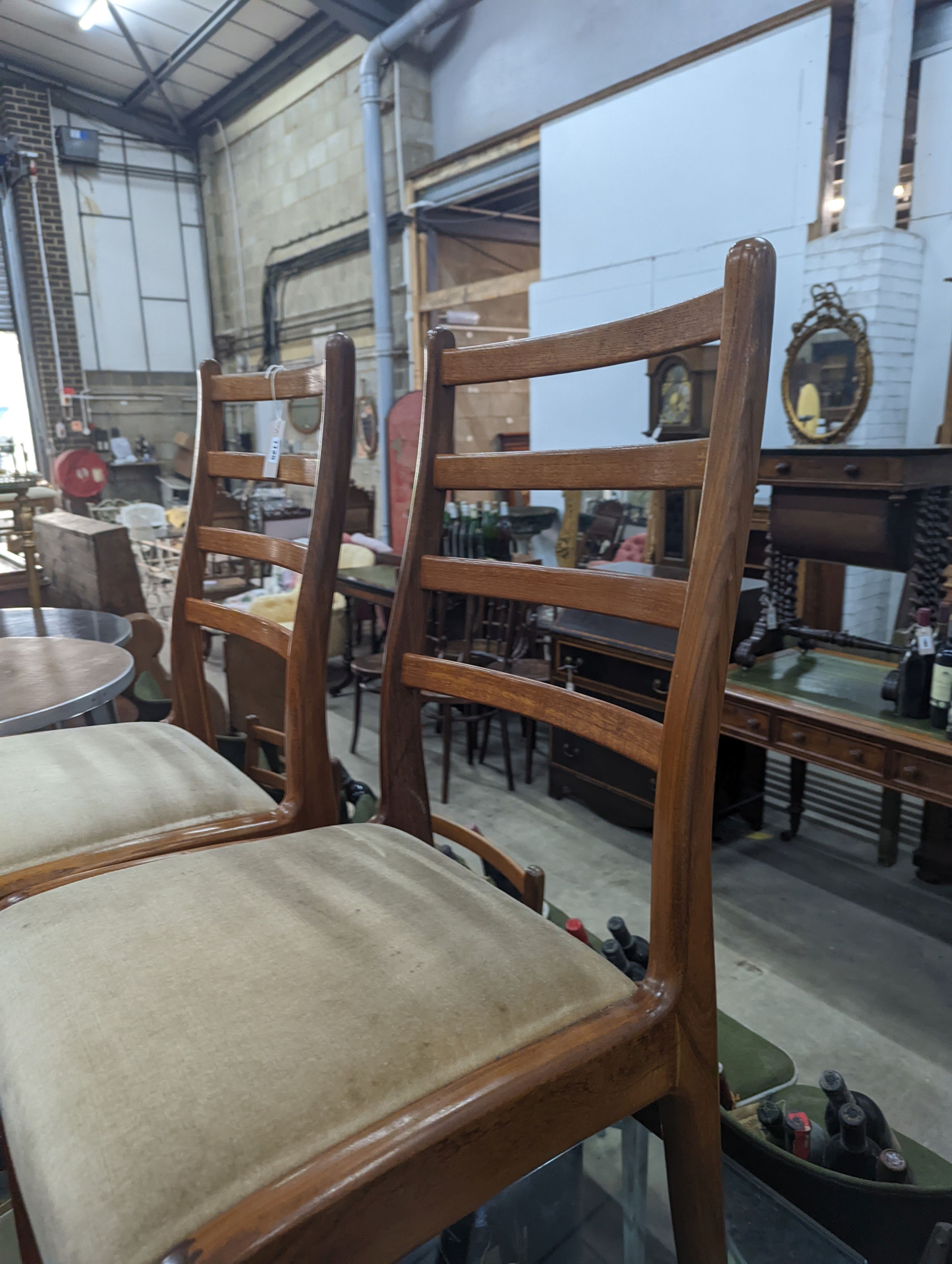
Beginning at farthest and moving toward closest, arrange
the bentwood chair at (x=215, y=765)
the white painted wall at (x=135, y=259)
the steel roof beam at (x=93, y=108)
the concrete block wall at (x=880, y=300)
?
the white painted wall at (x=135, y=259)
the steel roof beam at (x=93, y=108)
the concrete block wall at (x=880, y=300)
the bentwood chair at (x=215, y=765)

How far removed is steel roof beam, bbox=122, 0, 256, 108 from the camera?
661cm

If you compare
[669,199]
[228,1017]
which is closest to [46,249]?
[669,199]

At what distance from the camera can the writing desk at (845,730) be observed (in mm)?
1759

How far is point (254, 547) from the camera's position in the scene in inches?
45.2

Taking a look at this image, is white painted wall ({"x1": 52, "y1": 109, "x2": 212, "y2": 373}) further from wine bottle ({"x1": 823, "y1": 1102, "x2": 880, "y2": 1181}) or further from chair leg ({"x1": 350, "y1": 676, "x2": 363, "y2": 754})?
wine bottle ({"x1": 823, "y1": 1102, "x2": 880, "y2": 1181})

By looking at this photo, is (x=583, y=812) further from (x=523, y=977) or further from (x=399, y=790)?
(x=523, y=977)

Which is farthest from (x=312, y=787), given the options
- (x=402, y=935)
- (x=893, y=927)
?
(x=893, y=927)

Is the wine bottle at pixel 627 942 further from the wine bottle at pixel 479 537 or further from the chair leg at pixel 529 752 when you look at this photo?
the wine bottle at pixel 479 537

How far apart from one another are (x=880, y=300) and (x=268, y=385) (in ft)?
10.5

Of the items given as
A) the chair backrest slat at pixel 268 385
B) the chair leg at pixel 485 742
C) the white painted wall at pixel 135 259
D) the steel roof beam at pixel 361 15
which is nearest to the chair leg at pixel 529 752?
the chair leg at pixel 485 742

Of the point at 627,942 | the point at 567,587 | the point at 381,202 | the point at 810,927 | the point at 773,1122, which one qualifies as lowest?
the point at 810,927

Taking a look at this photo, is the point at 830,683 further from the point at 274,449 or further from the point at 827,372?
the point at 827,372

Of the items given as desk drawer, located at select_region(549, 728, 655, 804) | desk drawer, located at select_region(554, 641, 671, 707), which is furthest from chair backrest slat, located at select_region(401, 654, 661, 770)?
desk drawer, located at select_region(549, 728, 655, 804)

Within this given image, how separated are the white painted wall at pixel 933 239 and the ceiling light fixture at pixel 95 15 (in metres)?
6.89
